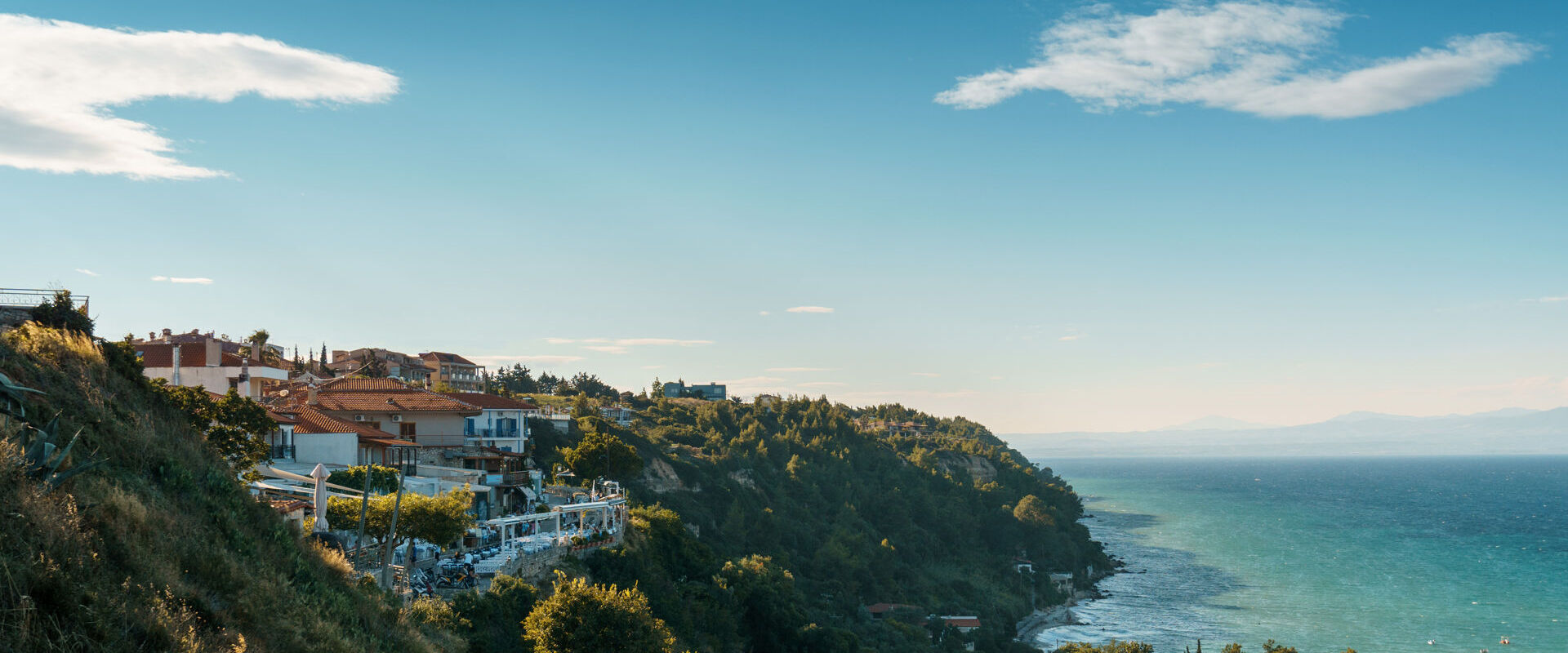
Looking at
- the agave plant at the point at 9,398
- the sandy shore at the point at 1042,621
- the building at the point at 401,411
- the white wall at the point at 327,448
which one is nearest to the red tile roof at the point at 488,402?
the building at the point at 401,411

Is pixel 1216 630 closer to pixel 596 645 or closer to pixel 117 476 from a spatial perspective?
pixel 596 645

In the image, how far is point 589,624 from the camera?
27.0m

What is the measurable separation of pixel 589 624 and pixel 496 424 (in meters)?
33.6

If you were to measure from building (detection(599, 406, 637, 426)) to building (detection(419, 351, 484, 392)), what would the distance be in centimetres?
1333

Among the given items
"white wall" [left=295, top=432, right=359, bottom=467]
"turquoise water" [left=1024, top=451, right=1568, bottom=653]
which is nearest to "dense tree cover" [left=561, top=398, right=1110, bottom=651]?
"turquoise water" [left=1024, top=451, right=1568, bottom=653]

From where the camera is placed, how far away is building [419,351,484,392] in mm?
103062

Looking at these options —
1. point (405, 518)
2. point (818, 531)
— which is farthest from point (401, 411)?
point (818, 531)

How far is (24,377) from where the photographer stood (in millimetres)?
15836

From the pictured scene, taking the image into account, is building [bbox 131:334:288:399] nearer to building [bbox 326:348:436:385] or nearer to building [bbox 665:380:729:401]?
building [bbox 326:348:436:385]

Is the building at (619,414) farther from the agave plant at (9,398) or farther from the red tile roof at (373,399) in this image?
the agave plant at (9,398)

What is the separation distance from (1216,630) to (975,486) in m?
51.5

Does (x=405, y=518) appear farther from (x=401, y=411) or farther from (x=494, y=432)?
(x=494, y=432)

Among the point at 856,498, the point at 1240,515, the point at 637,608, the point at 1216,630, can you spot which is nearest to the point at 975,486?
the point at 856,498

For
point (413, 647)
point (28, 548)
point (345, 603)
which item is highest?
point (28, 548)
